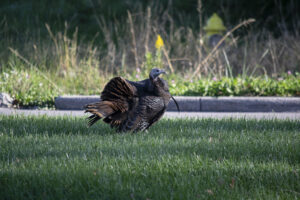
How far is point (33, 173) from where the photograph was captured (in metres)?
3.34

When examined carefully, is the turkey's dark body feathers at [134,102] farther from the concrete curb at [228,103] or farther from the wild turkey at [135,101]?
the concrete curb at [228,103]

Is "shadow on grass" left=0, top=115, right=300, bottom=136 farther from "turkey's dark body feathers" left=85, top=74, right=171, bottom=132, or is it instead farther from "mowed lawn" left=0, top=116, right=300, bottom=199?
"turkey's dark body feathers" left=85, top=74, right=171, bottom=132

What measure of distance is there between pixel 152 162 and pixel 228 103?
373 centimetres

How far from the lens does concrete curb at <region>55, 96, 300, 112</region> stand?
6.93 meters

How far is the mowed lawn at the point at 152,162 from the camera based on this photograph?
3016 mm

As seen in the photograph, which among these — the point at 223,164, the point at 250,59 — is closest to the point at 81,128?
the point at 223,164

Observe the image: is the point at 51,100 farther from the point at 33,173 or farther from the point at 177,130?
the point at 33,173

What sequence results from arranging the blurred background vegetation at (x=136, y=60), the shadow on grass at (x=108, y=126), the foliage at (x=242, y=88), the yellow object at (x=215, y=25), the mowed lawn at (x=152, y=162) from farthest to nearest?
the yellow object at (x=215, y=25)
the blurred background vegetation at (x=136, y=60)
the foliage at (x=242, y=88)
the shadow on grass at (x=108, y=126)
the mowed lawn at (x=152, y=162)

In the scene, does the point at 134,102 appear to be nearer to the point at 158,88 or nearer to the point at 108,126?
the point at 158,88

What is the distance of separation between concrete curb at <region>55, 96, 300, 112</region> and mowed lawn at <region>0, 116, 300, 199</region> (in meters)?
1.62

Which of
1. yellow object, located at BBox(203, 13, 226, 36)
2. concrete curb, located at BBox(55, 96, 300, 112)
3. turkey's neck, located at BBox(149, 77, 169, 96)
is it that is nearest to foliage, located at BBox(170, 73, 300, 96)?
concrete curb, located at BBox(55, 96, 300, 112)

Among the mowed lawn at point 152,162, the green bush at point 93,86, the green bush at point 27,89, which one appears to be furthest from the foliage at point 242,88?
the green bush at point 27,89

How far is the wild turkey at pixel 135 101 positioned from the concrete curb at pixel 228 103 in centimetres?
235

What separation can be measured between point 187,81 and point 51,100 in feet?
9.19
